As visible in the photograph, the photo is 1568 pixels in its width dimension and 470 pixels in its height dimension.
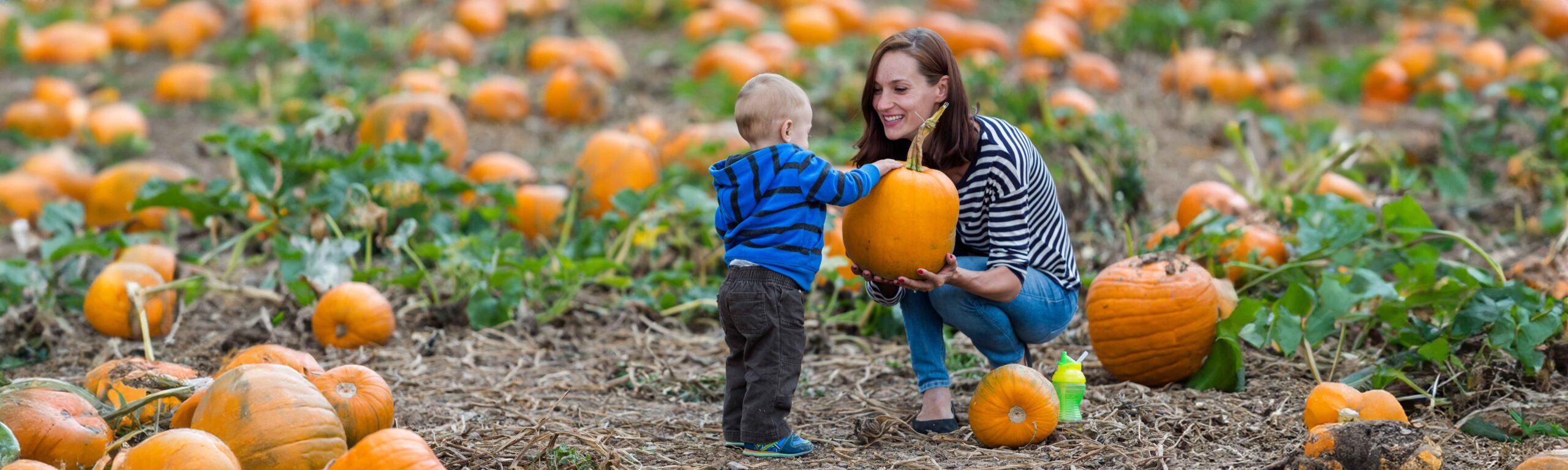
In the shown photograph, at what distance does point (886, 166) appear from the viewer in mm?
3205

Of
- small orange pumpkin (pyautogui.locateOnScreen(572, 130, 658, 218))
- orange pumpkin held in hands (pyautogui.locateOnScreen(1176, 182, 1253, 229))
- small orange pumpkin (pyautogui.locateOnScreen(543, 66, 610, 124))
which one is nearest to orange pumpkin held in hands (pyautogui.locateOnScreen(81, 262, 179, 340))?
small orange pumpkin (pyautogui.locateOnScreen(572, 130, 658, 218))

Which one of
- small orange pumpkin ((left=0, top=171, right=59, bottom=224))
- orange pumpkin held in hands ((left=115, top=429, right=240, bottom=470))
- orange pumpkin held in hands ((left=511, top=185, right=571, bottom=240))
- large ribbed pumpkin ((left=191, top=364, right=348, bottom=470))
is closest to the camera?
orange pumpkin held in hands ((left=115, top=429, right=240, bottom=470))

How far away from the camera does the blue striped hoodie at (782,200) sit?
3057 millimetres

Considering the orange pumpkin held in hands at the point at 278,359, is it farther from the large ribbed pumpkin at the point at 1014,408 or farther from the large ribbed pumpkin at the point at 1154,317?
the large ribbed pumpkin at the point at 1154,317

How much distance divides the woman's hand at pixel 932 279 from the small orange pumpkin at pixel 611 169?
2759mm

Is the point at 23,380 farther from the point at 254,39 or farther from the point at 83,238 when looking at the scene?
the point at 254,39

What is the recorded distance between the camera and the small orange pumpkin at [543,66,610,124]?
767 centimetres

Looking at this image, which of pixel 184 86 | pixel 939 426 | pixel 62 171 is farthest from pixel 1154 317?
pixel 184 86

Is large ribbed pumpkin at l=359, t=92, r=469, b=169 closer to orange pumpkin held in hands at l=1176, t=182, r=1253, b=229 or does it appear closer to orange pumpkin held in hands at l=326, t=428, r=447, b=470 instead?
orange pumpkin held in hands at l=1176, t=182, r=1253, b=229

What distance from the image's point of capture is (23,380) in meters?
3.21

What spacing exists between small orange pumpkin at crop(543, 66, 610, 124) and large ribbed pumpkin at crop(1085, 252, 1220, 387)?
4452 mm

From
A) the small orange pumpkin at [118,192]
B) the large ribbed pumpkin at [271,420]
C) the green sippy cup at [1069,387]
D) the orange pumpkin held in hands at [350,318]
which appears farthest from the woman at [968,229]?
the small orange pumpkin at [118,192]

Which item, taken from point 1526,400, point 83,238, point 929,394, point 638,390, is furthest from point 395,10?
point 1526,400

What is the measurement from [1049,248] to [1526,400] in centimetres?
134
